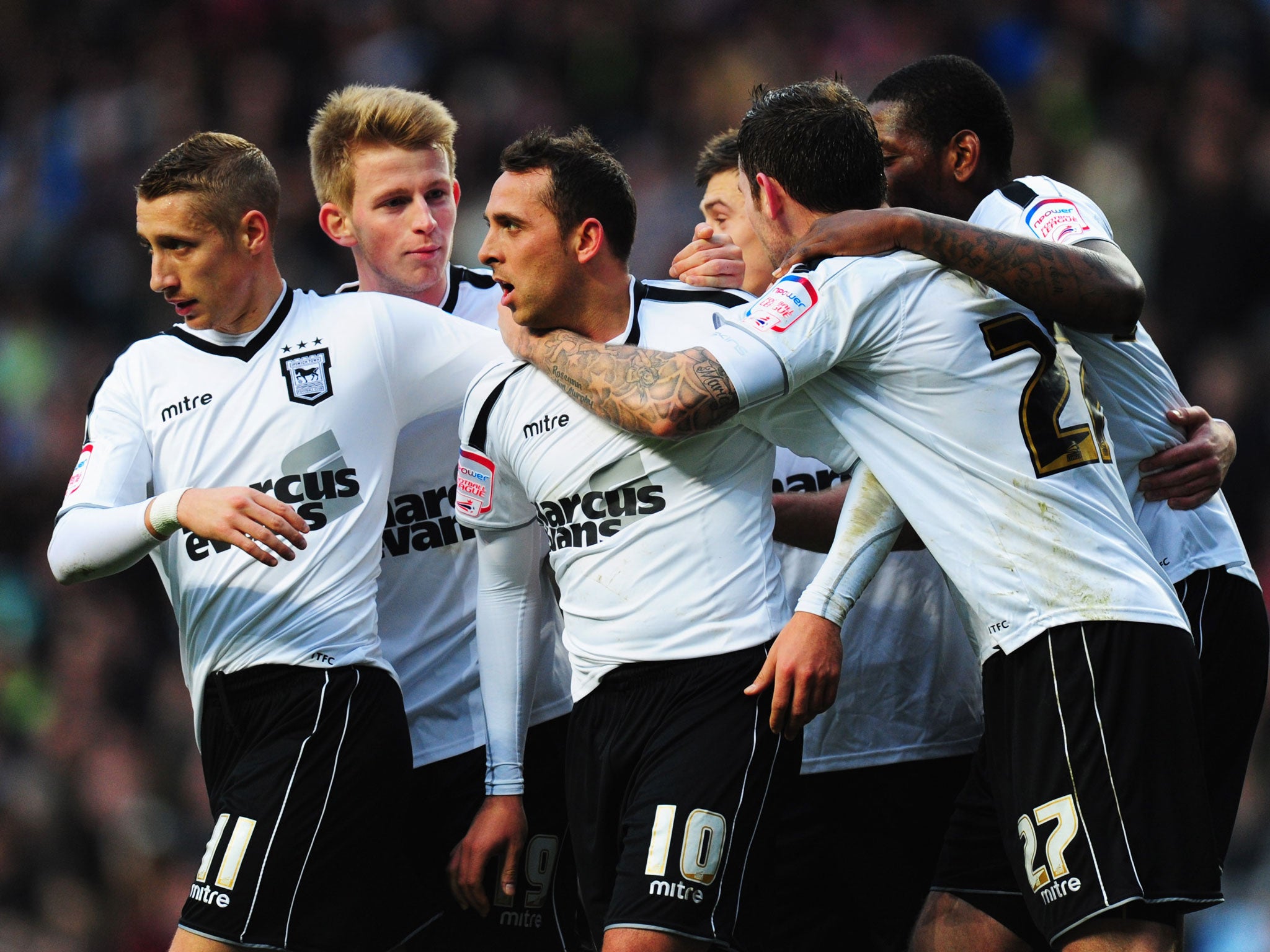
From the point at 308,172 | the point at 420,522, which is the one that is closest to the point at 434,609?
the point at 420,522

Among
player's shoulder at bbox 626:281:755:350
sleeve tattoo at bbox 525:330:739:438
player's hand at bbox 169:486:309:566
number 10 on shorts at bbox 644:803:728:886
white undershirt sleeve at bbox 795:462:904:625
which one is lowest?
number 10 on shorts at bbox 644:803:728:886

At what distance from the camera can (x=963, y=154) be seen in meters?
4.57

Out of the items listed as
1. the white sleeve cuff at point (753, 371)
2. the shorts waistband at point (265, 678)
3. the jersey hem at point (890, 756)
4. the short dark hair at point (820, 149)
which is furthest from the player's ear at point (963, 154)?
the shorts waistband at point (265, 678)

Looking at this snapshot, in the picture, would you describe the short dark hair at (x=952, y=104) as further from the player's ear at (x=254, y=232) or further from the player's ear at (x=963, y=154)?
the player's ear at (x=254, y=232)

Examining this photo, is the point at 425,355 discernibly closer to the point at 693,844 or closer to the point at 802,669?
the point at 802,669

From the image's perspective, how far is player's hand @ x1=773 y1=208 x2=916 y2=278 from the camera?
380cm

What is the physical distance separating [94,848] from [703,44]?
7257mm

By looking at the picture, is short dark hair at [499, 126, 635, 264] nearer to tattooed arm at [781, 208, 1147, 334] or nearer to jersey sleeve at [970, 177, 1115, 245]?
tattooed arm at [781, 208, 1147, 334]

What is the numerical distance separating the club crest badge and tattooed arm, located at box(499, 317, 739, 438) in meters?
→ 0.71

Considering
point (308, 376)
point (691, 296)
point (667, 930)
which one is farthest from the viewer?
point (308, 376)

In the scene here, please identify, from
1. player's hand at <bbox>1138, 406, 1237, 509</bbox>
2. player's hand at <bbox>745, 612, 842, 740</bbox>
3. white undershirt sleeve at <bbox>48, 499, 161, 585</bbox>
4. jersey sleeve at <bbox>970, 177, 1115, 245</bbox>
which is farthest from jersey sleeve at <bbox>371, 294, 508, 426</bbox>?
player's hand at <bbox>1138, 406, 1237, 509</bbox>

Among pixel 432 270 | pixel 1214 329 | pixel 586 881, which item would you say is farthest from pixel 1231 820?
pixel 1214 329

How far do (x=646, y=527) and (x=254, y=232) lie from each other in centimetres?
153

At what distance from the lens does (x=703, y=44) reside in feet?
40.4
